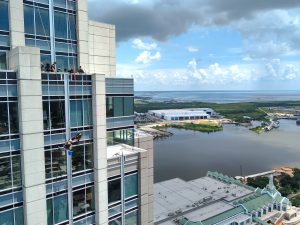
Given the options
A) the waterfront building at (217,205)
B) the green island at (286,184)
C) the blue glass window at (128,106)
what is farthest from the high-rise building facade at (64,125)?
the green island at (286,184)

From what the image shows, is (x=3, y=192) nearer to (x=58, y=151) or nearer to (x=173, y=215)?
(x=58, y=151)

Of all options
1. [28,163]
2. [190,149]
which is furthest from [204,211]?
[190,149]

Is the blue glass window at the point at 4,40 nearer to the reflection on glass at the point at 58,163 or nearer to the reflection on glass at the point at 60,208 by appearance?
the reflection on glass at the point at 58,163

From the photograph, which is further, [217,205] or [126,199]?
[217,205]

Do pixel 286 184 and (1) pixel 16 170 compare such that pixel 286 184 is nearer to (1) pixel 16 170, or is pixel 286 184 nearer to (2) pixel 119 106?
(2) pixel 119 106

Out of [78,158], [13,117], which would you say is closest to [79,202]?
[78,158]

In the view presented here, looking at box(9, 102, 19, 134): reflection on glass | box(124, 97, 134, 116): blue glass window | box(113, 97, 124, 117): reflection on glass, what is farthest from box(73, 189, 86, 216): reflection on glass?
box(124, 97, 134, 116): blue glass window

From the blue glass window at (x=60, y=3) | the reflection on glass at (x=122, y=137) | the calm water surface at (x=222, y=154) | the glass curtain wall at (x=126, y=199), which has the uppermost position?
the blue glass window at (x=60, y=3)
